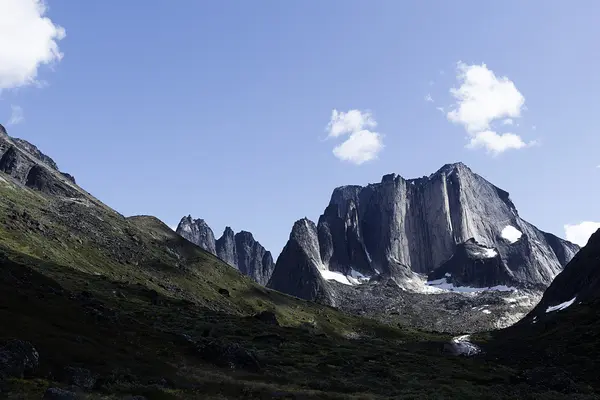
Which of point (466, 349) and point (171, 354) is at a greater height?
point (466, 349)

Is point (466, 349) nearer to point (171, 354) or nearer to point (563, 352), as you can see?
point (563, 352)

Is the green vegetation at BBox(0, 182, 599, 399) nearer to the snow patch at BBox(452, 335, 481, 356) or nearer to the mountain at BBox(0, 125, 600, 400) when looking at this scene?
the mountain at BBox(0, 125, 600, 400)

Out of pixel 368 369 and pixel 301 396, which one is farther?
pixel 368 369

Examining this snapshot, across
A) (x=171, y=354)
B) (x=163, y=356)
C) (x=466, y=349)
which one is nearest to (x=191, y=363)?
(x=171, y=354)

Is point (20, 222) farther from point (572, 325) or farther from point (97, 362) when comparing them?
point (572, 325)

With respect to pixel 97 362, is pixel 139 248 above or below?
above

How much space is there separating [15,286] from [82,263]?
280 feet

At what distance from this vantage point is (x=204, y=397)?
35.8 meters

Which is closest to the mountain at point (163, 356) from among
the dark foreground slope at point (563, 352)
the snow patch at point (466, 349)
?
the dark foreground slope at point (563, 352)

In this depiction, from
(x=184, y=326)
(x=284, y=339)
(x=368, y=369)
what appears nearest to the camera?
(x=368, y=369)

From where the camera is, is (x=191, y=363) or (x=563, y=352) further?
(x=563, y=352)

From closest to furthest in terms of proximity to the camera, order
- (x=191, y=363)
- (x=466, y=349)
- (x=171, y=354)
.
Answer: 1. (x=191, y=363)
2. (x=171, y=354)
3. (x=466, y=349)

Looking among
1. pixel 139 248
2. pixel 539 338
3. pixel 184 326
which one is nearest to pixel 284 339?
pixel 184 326

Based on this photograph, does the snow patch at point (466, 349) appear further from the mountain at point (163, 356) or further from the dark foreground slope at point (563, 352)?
the mountain at point (163, 356)
